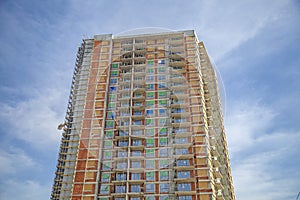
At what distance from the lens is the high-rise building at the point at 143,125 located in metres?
35.7

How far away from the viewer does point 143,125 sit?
1550 inches

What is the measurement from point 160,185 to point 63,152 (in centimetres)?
1618

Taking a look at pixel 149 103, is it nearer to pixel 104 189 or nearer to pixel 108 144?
pixel 108 144

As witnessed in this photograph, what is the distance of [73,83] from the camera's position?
48.0 metres

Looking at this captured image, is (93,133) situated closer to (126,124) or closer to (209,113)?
(126,124)

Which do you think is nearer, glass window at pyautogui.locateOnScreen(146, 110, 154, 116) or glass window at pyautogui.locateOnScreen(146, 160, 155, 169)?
glass window at pyautogui.locateOnScreen(146, 160, 155, 169)

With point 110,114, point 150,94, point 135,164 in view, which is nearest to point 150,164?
point 135,164

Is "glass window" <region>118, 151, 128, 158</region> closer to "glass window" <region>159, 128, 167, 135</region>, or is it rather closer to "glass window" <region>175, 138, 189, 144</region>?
"glass window" <region>159, 128, 167, 135</region>

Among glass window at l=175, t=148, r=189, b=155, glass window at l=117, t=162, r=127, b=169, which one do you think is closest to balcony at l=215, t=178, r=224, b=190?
glass window at l=175, t=148, r=189, b=155

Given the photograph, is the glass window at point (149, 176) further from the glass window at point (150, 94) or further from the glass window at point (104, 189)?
the glass window at point (150, 94)

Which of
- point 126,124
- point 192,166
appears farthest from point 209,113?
point 126,124

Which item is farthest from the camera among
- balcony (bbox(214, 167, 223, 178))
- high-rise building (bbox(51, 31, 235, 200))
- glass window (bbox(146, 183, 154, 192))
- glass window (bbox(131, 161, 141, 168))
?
balcony (bbox(214, 167, 223, 178))

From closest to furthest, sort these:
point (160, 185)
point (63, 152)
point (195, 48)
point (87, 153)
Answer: point (160, 185) < point (87, 153) < point (63, 152) < point (195, 48)

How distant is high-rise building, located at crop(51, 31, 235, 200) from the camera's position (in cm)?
3572
